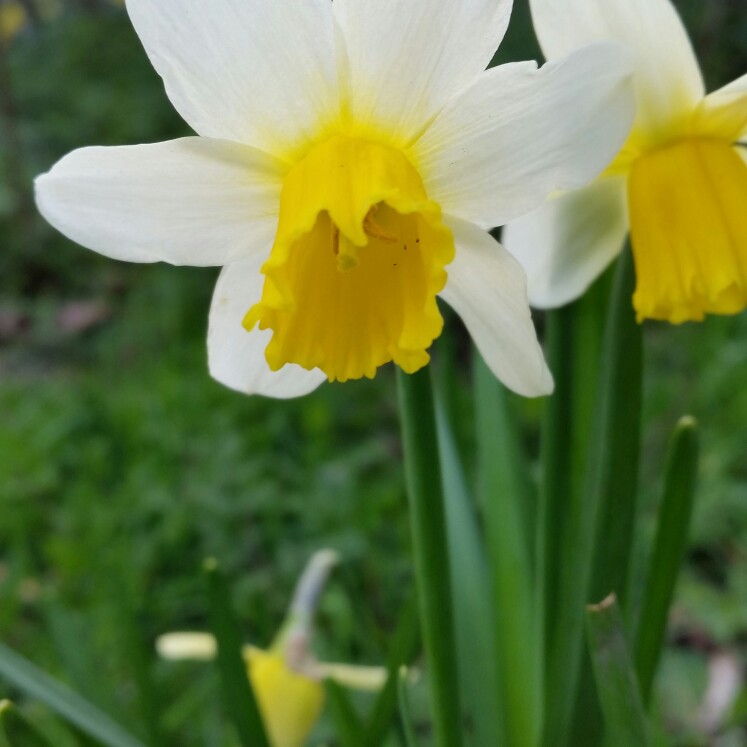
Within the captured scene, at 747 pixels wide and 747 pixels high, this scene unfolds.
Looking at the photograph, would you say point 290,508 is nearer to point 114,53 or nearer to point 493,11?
point 493,11

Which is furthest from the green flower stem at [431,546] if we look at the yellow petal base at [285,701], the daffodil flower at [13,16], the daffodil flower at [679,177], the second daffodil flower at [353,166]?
the daffodil flower at [13,16]

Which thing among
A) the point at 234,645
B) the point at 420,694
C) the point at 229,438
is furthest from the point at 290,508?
the point at 234,645

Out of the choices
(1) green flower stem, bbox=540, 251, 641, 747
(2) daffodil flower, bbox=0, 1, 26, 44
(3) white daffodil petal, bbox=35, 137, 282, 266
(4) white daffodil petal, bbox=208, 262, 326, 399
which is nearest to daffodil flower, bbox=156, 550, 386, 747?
(1) green flower stem, bbox=540, 251, 641, 747

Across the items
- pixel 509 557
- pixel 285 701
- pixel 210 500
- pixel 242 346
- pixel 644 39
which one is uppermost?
pixel 644 39

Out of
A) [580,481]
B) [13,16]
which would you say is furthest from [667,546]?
[13,16]

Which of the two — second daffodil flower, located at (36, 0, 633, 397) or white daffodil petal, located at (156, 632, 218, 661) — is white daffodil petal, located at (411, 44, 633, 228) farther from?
white daffodil petal, located at (156, 632, 218, 661)

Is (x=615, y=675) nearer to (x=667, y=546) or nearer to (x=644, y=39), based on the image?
(x=667, y=546)

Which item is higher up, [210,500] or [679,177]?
[679,177]
